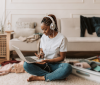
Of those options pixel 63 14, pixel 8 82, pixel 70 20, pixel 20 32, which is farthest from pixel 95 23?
pixel 8 82

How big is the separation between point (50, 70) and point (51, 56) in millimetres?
182

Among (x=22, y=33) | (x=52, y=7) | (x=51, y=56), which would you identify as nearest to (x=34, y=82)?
(x=51, y=56)

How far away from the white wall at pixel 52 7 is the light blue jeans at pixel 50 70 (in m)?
2.00

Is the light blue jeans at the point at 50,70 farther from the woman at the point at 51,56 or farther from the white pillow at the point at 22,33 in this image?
the white pillow at the point at 22,33

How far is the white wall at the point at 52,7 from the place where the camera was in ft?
9.99

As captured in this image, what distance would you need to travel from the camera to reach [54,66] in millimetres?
1329

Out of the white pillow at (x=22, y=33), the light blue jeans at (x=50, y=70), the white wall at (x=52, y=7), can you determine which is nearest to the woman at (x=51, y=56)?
the light blue jeans at (x=50, y=70)

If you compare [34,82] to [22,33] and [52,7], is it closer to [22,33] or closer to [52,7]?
[22,33]

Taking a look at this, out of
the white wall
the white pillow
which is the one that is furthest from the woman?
the white wall

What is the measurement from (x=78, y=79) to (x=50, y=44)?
0.52 metres

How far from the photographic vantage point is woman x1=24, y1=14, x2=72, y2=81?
3.88 feet

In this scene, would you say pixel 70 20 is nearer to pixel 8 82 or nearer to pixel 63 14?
pixel 63 14

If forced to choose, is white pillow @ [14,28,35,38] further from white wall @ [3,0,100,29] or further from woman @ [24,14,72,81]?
woman @ [24,14,72,81]

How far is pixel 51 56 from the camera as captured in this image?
1293 millimetres
